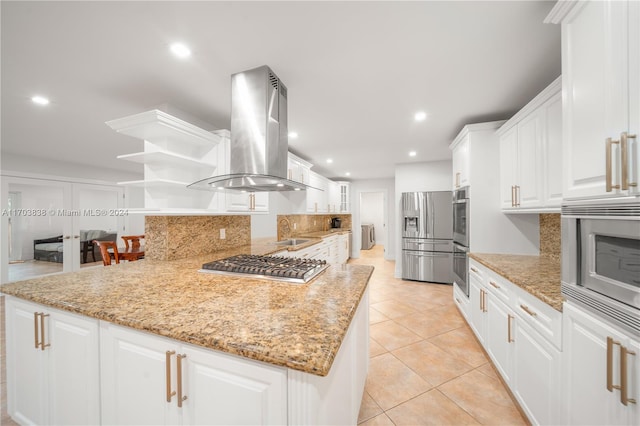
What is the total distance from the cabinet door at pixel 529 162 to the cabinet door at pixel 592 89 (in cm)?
98

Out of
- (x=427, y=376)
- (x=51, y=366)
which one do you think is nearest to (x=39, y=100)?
(x=51, y=366)

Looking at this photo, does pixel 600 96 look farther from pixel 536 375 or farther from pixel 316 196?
pixel 316 196

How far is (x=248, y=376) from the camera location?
805 mm

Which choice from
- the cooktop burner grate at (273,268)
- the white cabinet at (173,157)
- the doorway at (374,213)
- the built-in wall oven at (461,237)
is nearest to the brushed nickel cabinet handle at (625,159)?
the cooktop burner grate at (273,268)

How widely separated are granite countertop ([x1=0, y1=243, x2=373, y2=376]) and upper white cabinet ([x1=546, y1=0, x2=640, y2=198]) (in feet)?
3.72

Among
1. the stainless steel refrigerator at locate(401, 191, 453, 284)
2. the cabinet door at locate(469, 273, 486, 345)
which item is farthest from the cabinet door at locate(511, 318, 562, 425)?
the stainless steel refrigerator at locate(401, 191, 453, 284)

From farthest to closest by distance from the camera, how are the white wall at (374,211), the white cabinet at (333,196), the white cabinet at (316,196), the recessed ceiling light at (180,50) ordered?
the white wall at (374,211), the white cabinet at (333,196), the white cabinet at (316,196), the recessed ceiling light at (180,50)

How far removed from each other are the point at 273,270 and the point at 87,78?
213 cm

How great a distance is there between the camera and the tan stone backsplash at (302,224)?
4625 mm

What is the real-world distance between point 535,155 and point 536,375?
1.65 metres

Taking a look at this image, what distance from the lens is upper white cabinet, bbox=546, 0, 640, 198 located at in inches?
33.1

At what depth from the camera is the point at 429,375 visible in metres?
1.99

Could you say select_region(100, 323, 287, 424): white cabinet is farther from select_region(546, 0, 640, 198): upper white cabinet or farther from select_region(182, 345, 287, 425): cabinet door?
select_region(546, 0, 640, 198): upper white cabinet

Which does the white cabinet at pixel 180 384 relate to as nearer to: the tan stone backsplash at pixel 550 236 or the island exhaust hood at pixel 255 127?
the island exhaust hood at pixel 255 127
